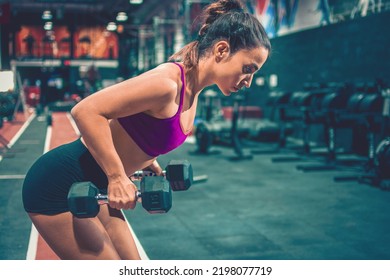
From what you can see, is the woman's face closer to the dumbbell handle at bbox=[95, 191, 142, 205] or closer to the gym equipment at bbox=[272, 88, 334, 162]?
the dumbbell handle at bbox=[95, 191, 142, 205]

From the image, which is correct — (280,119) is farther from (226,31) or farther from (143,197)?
(143,197)

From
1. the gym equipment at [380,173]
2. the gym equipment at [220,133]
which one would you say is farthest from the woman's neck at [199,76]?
the gym equipment at [220,133]

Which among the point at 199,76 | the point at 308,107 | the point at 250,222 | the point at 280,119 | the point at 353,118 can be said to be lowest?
the point at 250,222

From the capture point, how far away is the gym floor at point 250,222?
9.84 feet

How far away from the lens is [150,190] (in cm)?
116

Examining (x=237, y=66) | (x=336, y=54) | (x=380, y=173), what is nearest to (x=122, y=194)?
(x=237, y=66)

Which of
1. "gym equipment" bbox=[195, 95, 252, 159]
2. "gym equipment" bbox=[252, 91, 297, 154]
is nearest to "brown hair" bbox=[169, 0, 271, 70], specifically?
"gym equipment" bbox=[195, 95, 252, 159]

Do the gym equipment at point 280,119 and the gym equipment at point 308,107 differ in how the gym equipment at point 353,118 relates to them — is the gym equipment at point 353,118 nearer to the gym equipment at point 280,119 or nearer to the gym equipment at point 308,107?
the gym equipment at point 308,107

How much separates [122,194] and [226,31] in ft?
1.60

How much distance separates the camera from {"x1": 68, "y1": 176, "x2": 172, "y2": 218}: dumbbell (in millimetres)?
1154

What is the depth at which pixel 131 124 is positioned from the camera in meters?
1.27

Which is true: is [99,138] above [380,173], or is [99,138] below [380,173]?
above

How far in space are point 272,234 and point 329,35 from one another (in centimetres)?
539
